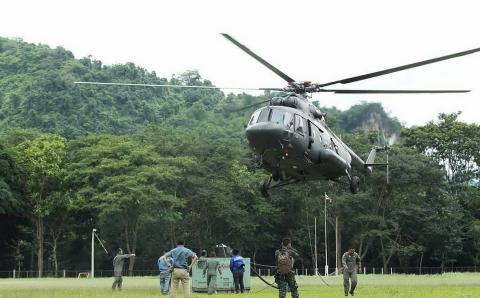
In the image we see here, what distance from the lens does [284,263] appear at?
62.7 feet


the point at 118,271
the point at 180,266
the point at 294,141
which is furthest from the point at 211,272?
the point at 180,266

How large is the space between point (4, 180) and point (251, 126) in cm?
4381

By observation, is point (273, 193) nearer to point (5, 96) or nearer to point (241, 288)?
point (241, 288)

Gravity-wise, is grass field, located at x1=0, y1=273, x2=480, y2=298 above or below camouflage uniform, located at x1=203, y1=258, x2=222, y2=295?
below

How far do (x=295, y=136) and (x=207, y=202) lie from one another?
148ft

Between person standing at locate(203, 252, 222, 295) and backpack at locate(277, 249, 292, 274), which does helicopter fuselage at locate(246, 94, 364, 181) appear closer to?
person standing at locate(203, 252, 222, 295)

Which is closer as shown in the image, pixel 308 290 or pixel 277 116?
pixel 277 116

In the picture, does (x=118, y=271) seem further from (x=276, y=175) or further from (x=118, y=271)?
(x=276, y=175)

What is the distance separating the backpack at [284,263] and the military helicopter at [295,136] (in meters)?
5.55

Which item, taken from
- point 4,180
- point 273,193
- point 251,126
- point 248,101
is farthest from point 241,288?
point 273,193

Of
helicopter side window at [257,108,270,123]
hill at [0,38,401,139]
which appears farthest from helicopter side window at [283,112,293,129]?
hill at [0,38,401,139]

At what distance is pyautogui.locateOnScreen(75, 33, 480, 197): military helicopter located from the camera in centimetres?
2414

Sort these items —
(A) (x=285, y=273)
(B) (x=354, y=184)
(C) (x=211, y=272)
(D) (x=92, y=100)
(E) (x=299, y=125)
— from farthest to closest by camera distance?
(D) (x=92, y=100)
(B) (x=354, y=184)
(C) (x=211, y=272)
(E) (x=299, y=125)
(A) (x=285, y=273)

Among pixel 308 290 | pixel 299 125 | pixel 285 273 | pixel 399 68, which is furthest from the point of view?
pixel 308 290
